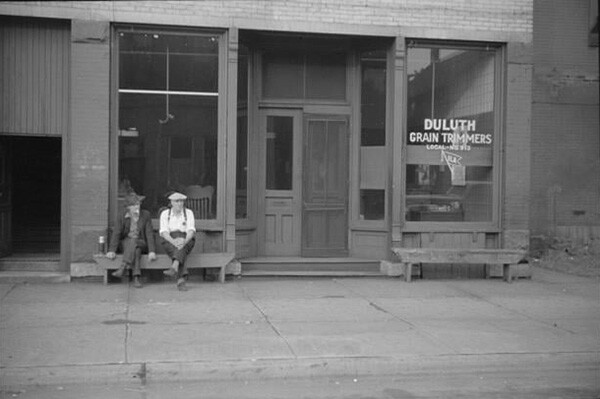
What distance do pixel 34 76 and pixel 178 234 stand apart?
131 inches

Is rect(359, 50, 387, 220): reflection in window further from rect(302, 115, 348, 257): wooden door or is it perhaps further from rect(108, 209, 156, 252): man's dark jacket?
rect(108, 209, 156, 252): man's dark jacket

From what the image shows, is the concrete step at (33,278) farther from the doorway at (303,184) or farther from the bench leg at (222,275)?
the doorway at (303,184)

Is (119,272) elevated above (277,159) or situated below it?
below

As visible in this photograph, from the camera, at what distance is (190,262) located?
38.1 ft

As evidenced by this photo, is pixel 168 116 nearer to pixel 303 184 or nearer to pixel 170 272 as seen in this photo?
pixel 170 272

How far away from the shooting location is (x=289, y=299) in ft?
34.8

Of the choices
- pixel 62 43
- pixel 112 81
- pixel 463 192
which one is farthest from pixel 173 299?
pixel 463 192

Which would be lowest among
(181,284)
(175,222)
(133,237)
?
(181,284)

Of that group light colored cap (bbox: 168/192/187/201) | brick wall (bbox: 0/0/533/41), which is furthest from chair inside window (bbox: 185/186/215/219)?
brick wall (bbox: 0/0/533/41)

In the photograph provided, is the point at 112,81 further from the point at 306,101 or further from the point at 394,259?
the point at 394,259

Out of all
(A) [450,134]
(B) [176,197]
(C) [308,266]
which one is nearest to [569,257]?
(A) [450,134]

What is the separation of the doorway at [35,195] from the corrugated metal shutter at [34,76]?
1.98m

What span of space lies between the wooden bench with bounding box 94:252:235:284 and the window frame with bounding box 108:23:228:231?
21.5 inches

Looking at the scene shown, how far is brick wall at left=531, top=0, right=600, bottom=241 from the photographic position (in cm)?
1534
